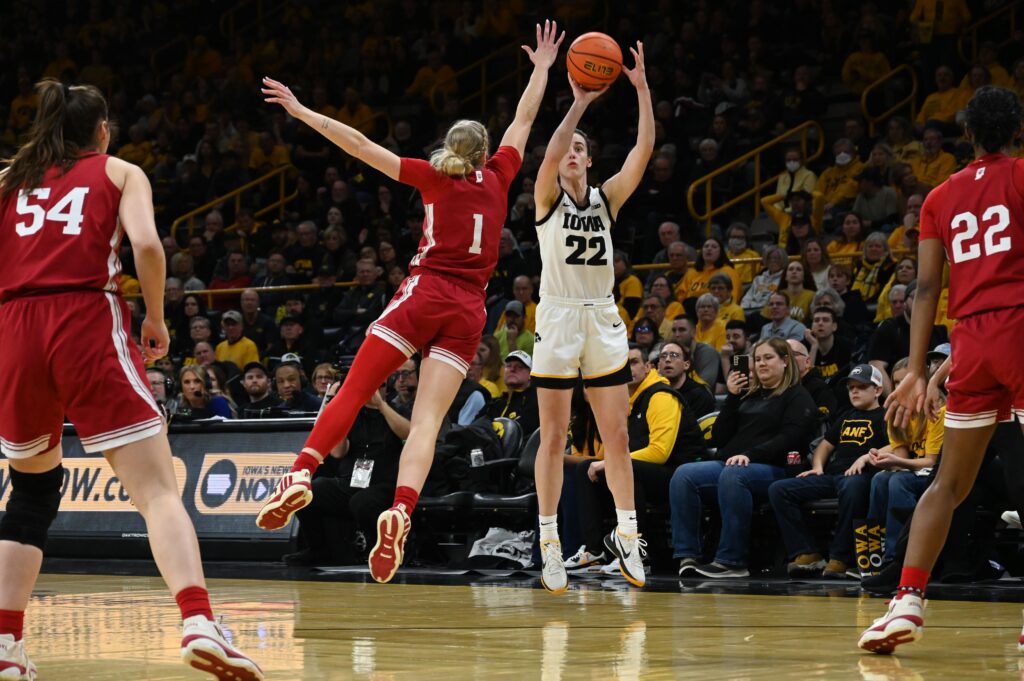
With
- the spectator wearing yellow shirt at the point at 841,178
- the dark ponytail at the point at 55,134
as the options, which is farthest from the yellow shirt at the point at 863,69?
the dark ponytail at the point at 55,134

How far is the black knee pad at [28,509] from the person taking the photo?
16.9 feet

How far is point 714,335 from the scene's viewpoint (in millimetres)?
13094

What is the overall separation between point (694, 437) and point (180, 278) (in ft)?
33.8

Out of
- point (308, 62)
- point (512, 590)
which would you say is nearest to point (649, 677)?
point (512, 590)

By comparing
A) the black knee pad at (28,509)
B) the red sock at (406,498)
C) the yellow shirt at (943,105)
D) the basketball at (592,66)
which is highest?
the yellow shirt at (943,105)

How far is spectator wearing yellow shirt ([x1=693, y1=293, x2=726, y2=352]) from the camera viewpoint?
13078 mm

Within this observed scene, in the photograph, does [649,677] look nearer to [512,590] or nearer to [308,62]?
[512,590]

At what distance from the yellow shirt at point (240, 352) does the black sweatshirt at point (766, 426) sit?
7050 mm

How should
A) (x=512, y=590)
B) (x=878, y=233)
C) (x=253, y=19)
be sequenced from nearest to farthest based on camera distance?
(x=512, y=590), (x=878, y=233), (x=253, y=19)

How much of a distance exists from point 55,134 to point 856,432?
21.4ft

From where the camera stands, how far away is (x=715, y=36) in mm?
18109

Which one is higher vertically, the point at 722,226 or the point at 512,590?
the point at 722,226

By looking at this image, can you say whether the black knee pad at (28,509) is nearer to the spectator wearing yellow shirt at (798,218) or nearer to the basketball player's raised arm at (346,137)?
the basketball player's raised arm at (346,137)

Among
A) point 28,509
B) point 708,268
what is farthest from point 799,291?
point 28,509
